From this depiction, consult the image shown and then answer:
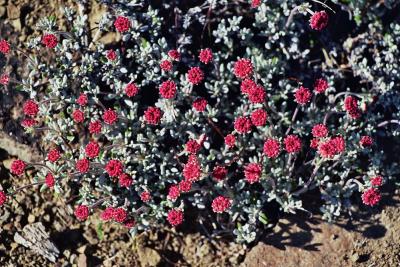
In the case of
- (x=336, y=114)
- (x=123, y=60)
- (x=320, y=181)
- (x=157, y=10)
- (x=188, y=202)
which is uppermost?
(x=157, y=10)

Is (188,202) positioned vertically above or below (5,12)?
below

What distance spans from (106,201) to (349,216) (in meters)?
2.33

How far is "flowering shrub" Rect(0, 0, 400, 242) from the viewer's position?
5.02 meters

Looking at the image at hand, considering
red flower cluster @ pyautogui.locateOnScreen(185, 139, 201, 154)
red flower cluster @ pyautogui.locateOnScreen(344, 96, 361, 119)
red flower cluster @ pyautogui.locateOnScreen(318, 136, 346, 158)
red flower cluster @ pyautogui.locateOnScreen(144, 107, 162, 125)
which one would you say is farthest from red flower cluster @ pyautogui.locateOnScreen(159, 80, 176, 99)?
red flower cluster @ pyautogui.locateOnScreen(344, 96, 361, 119)

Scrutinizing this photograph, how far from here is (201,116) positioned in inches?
203

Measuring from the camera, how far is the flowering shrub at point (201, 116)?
5.02 meters

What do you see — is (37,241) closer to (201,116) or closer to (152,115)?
(152,115)

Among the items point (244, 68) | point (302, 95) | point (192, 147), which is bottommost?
point (192, 147)

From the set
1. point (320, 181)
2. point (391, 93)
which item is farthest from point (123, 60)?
point (391, 93)

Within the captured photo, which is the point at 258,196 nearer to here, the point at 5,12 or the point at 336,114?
the point at 336,114

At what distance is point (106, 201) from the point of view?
5.03 metres

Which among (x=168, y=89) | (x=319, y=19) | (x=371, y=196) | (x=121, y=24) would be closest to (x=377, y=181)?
(x=371, y=196)

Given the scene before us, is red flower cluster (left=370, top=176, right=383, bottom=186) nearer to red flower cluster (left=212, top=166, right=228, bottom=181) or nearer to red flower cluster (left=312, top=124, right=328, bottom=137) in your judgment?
red flower cluster (left=312, top=124, right=328, bottom=137)

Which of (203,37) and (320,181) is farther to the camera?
(203,37)
